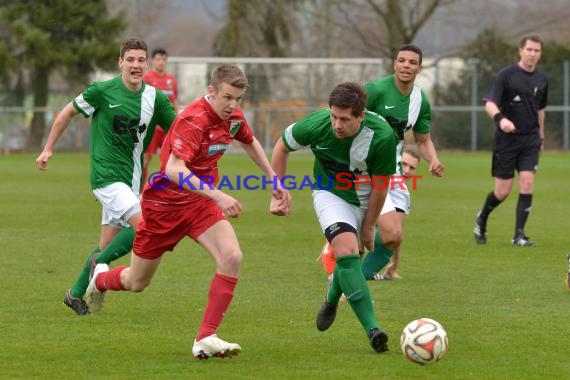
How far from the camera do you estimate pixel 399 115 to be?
8789mm

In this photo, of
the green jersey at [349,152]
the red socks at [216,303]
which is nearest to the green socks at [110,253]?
the green jersey at [349,152]

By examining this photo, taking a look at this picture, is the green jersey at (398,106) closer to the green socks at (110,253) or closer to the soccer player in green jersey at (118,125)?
the soccer player in green jersey at (118,125)

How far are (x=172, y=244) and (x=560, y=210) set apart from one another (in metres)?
10.8

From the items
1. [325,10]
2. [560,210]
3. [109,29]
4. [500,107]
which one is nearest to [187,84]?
[109,29]

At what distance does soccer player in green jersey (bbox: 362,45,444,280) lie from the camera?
8672 mm

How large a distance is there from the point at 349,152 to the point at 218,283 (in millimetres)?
1117

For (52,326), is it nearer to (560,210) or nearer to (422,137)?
(422,137)

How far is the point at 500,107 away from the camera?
12.2 meters

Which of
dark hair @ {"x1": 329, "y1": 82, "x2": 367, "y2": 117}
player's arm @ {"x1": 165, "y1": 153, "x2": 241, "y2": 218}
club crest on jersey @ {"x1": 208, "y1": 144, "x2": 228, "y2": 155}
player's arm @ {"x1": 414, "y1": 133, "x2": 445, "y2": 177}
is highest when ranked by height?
dark hair @ {"x1": 329, "y1": 82, "x2": 367, "y2": 117}

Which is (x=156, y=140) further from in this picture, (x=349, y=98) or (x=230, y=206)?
(x=230, y=206)

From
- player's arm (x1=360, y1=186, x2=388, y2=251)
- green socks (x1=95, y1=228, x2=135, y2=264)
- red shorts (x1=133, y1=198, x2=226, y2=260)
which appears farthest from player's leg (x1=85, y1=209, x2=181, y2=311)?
player's arm (x1=360, y1=186, x2=388, y2=251)

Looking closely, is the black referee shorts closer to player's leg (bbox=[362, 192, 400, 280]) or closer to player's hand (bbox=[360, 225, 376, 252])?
player's leg (bbox=[362, 192, 400, 280])

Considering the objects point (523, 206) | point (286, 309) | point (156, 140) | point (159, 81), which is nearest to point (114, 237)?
point (286, 309)

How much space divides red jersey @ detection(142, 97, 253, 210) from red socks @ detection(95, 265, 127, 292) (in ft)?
2.36
